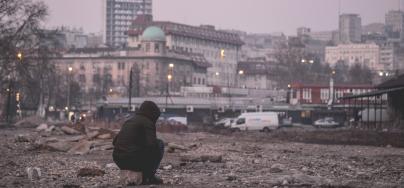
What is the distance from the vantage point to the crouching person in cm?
1730

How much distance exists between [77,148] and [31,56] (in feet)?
187

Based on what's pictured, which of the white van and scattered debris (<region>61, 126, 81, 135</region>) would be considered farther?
the white van

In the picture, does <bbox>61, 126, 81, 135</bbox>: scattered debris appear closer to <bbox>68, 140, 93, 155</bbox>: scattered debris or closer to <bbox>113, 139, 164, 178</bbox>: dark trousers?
<bbox>68, 140, 93, 155</bbox>: scattered debris

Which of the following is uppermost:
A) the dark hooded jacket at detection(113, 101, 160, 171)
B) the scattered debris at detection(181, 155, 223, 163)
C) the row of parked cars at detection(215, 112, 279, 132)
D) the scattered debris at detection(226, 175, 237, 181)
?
the dark hooded jacket at detection(113, 101, 160, 171)

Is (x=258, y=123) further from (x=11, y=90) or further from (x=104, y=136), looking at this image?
(x=104, y=136)

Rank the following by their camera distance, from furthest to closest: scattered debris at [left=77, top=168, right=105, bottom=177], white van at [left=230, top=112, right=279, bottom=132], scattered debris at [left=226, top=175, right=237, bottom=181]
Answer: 1. white van at [left=230, top=112, right=279, bottom=132]
2. scattered debris at [left=77, top=168, right=105, bottom=177]
3. scattered debris at [left=226, top=175, right=237, bottom=181]

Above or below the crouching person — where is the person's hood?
above

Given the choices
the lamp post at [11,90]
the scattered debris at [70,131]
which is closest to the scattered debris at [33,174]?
the scattered debris at [70,131]

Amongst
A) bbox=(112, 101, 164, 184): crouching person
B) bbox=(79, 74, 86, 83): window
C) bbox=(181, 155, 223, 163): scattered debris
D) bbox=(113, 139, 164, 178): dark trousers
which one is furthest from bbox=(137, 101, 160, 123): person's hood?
bbox=(79, 74, 86, 83): window

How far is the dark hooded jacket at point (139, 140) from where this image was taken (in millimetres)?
17297

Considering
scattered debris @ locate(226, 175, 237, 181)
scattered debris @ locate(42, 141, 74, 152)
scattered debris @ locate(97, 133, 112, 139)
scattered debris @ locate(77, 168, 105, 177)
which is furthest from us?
scattered debris @ locate(97, 133, 112, 139)

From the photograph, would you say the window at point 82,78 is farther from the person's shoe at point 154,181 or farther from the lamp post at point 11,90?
the person's shoe at point 154,181

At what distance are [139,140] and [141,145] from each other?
9 centimetres

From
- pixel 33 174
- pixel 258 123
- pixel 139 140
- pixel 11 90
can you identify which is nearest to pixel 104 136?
pixel 33 174
